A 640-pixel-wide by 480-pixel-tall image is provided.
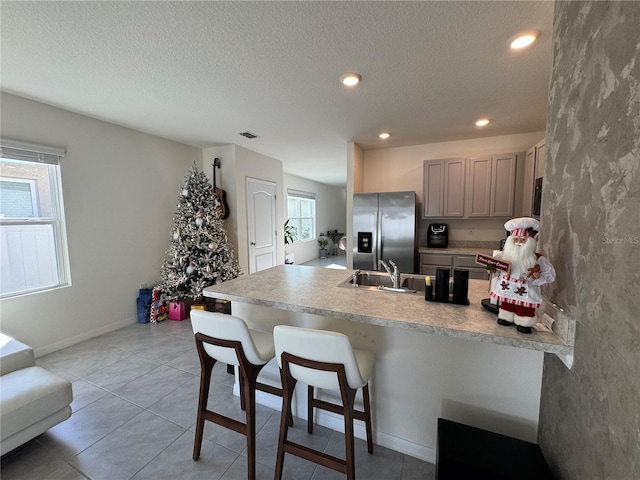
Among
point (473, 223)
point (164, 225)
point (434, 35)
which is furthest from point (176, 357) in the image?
point (473, 223)

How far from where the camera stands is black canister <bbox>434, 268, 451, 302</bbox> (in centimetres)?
139

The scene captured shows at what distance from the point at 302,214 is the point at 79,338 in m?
6.06

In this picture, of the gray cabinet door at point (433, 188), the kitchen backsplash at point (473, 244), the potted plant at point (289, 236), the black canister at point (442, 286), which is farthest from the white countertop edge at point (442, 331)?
the potted plant at point (289, 236)

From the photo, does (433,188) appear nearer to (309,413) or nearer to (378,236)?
(378,236)

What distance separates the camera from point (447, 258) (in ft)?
12.1

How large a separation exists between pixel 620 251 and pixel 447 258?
123 inches

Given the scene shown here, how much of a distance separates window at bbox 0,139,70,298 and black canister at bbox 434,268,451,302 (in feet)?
12.4

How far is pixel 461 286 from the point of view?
135cm

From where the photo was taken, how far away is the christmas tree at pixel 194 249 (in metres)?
3.65

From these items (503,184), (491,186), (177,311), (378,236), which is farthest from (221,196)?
(503,184)

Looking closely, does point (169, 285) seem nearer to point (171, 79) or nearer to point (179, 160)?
point (179, 160)

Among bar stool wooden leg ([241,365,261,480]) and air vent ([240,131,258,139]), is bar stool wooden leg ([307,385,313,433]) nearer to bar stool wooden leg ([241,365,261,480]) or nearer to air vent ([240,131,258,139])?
bar stool wooden leg ([241,365,261,480])

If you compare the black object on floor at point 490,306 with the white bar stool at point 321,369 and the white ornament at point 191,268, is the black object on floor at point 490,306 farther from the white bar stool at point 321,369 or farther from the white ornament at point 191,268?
the white ornament at point 191,268

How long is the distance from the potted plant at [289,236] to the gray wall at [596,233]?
5.96 meters
